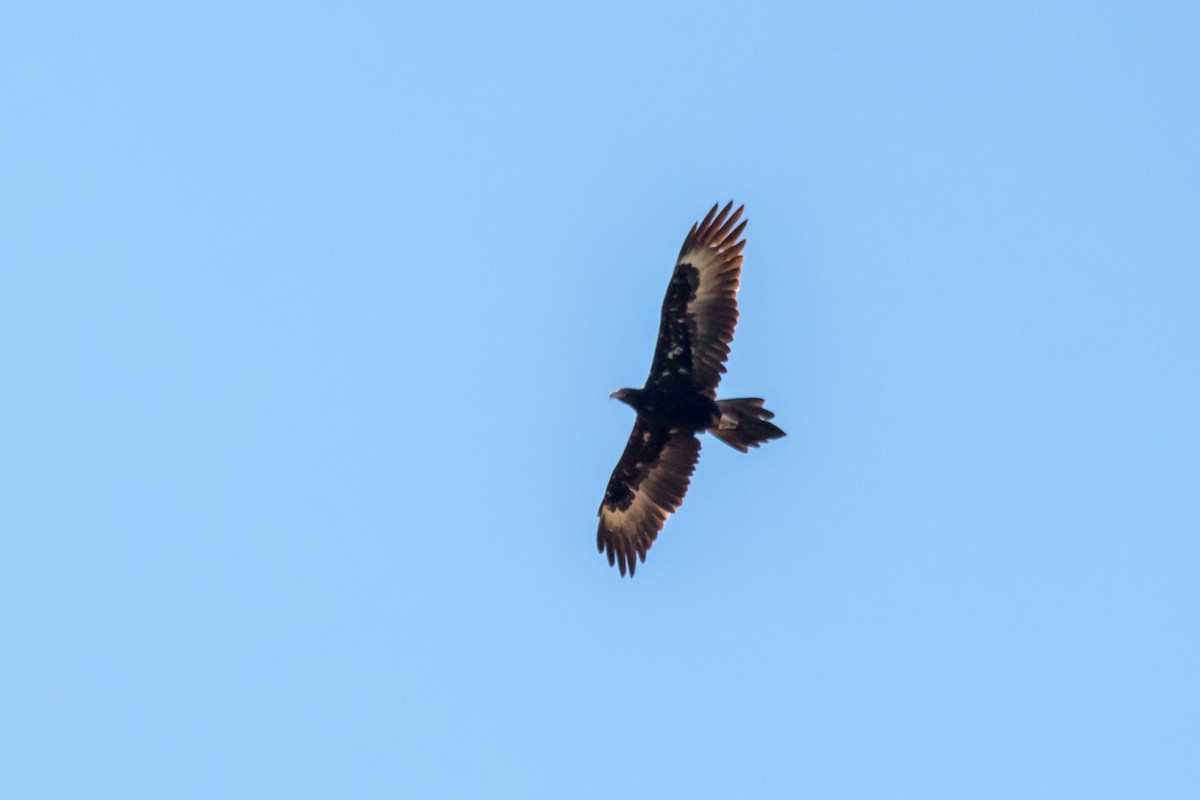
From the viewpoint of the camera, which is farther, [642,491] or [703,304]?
[642,491]

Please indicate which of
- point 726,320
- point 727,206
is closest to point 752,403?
point 726,320

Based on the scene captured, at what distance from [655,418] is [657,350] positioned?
37.8 inches

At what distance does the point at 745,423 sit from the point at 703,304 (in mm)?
1423

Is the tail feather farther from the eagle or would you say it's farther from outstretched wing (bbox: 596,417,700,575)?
outstretched wing (bbox: 596,417,700,575)

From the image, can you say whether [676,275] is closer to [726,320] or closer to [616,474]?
[726,320]

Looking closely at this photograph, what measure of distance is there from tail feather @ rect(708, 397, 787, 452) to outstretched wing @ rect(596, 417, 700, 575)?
1.26 metres

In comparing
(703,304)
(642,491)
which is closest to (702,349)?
(703,304)

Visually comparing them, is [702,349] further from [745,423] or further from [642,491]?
[642,491]

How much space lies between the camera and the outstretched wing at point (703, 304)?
21250 millimetres

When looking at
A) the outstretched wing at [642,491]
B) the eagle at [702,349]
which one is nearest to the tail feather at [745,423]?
the eagle at [702,349]

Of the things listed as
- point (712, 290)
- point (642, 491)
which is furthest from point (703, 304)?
point (642, 491)

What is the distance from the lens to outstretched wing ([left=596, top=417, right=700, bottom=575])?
894 inches

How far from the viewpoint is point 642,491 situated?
23.1 m

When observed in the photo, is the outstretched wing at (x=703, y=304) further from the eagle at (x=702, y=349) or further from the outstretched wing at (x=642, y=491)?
the outstretched wing at (x=642, y=491)
